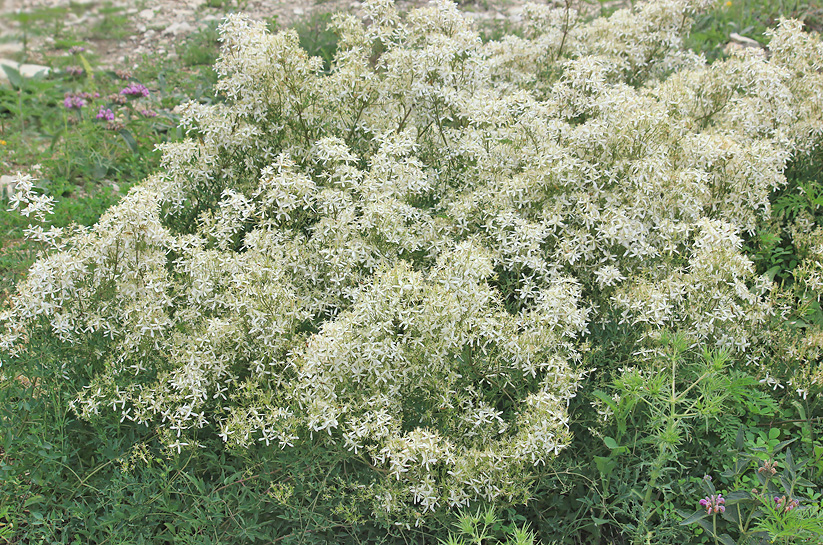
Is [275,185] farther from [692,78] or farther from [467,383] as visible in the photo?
[692,78]

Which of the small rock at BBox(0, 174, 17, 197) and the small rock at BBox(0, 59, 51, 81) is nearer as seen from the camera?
the small rock at BBox(0, 174, 17, 197)

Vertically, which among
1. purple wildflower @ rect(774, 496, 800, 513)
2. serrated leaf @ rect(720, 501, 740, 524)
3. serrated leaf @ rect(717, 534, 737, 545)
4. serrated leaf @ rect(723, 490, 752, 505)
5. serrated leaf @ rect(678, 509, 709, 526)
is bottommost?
serrated leaf @ rect(717, 534, 737, 545)

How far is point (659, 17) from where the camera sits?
4.87 meters

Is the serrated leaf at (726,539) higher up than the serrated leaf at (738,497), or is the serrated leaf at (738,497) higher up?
the serrated leaf at (738,497)

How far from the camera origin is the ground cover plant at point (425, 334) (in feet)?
8.77

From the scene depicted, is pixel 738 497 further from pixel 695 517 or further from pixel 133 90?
pixel 133 90

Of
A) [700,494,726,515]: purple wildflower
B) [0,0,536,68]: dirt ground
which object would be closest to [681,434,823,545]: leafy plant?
[700,494,726,515]: purple wildflower

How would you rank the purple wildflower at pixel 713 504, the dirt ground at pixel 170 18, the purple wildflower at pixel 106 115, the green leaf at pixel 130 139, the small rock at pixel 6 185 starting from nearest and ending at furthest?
the purple wildflower at pixel 713 504
the small rock at pixel 6 185
the green leaf at pixel 130 139
the purple wildflower at pixel 106 115
the dirt ground at pixel 170 18

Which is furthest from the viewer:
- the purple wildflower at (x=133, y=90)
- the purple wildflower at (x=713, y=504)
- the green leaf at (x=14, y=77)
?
the green leaf at (x=14, y=77)

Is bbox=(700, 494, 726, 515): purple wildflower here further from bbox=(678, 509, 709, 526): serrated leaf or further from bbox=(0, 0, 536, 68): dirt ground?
bbox=(0, 0, 536, 68): dirt ground

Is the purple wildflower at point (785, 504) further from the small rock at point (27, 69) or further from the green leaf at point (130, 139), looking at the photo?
the small rock at point (27, 69)

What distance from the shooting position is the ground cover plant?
2.67m

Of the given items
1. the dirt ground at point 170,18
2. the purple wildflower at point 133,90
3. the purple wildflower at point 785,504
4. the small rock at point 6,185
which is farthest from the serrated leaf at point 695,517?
the dirt ground at point 170,18

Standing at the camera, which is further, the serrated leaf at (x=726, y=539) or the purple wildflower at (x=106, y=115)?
the purple wildflower at (x=106, y=115)
